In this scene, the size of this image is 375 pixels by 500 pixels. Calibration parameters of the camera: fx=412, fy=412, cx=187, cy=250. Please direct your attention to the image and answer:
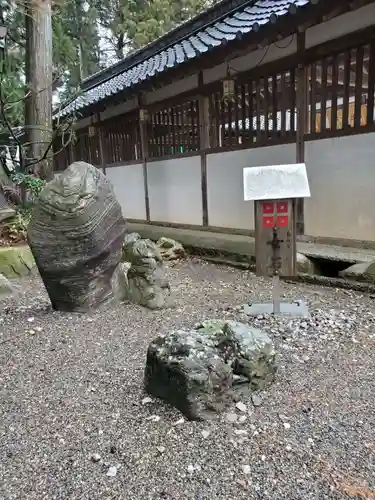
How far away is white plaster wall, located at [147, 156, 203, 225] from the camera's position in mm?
6887

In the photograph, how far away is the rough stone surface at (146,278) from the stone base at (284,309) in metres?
0.77

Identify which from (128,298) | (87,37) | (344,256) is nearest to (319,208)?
(344,256)

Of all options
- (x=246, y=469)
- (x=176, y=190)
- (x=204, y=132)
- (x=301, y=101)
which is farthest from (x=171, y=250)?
(x=246, y=469)

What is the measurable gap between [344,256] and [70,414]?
3270 mm

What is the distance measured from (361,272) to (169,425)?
283 cm

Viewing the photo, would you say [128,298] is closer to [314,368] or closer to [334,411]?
[314,368]

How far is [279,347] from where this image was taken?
2.86m

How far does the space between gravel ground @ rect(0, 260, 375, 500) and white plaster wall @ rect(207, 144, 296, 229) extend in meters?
2.77

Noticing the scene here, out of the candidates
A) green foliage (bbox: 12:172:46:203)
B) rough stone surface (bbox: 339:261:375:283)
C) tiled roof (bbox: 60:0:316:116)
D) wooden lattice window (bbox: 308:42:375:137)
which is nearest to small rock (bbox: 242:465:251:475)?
rough stone surface (bbox: 339:261:375:283)

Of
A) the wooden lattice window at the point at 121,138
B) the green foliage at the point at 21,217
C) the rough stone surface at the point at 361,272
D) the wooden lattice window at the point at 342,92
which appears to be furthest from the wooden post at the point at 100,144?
the rough stone surface at the point at 361,272

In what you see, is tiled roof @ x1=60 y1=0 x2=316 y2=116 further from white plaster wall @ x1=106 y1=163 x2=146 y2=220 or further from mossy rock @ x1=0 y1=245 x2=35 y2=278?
mossy rock @ x1=0 y1=245 x2=35 y2=278

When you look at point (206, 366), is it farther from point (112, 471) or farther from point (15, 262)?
point (15, 262)

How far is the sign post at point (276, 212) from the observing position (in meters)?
3.29

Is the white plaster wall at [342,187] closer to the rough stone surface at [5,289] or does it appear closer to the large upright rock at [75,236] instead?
the large upright rock at [75,236]
